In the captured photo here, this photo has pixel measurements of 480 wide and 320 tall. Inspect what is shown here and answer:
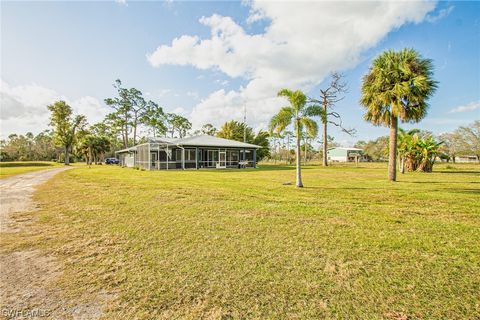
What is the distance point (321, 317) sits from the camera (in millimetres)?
2271

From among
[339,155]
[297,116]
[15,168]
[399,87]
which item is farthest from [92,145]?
[339,155]

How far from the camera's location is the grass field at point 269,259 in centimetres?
245

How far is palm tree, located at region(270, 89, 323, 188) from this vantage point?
36.4 feet

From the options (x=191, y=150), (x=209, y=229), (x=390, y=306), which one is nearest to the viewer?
(x=390, y=306)

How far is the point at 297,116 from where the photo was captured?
37.5ft

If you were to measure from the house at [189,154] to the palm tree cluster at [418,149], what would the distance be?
48.9 feet

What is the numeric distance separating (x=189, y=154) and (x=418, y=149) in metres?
21.9

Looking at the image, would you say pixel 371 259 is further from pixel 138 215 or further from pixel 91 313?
pixel 138 215

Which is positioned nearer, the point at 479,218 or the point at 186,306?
the point at 186,306

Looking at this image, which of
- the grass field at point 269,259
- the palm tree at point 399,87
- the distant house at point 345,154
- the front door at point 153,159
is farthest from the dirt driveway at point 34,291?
the distant house at point 345,154

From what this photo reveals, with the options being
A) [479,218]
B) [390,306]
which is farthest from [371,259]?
Result: [479,218]

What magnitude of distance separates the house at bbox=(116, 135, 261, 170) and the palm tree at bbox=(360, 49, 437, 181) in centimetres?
1621

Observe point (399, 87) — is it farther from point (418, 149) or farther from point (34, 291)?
point (34, 291)

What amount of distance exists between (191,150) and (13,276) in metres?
23.0
